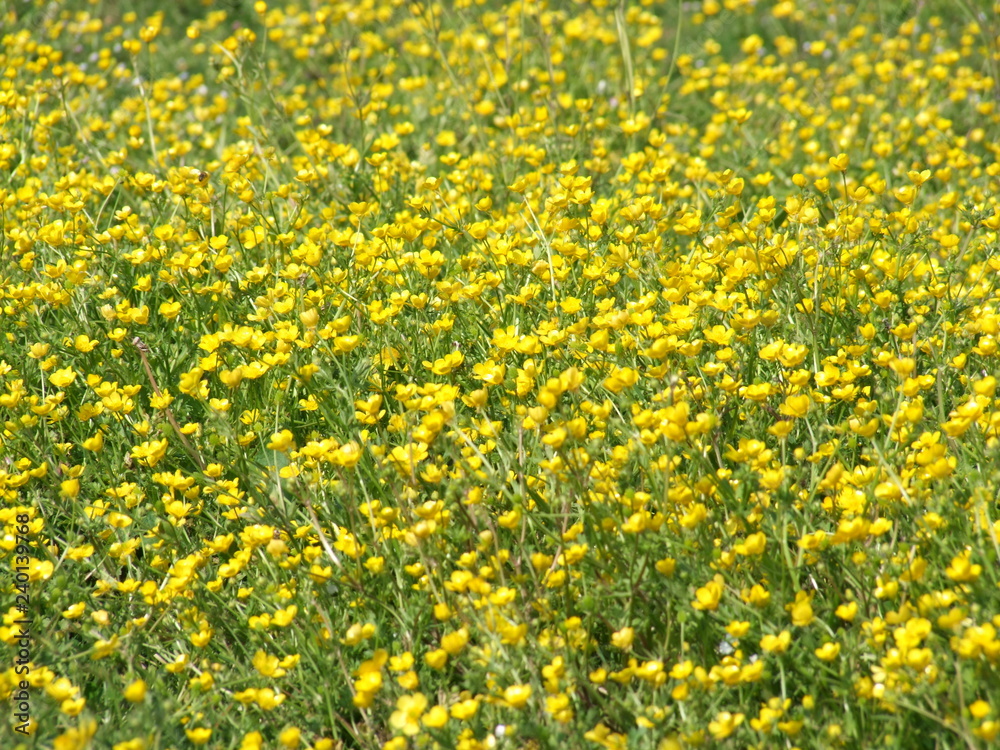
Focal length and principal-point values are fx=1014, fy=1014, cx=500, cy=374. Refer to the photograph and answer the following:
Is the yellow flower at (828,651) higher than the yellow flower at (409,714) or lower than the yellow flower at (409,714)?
higher

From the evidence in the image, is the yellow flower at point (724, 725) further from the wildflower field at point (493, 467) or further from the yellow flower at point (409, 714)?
the yellow flower at point (409, 714)

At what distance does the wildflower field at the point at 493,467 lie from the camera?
192cm

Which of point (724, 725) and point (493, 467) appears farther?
point (493, 467)

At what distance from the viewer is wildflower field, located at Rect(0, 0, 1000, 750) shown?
1.92m

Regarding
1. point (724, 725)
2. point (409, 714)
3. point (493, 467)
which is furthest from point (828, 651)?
point (493, 467)

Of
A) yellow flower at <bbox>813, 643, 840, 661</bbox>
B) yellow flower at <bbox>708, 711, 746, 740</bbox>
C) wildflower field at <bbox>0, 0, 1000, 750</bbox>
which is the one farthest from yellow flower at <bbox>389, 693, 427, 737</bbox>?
yellow flower at <bbox>813, 643, 840, 661</bbox>

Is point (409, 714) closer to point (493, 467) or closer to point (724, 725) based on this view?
point (724, 725)

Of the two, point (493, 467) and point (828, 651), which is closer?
point (828, 651)

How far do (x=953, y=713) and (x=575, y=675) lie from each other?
25.2 inches

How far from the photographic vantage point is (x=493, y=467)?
2490 millimetres

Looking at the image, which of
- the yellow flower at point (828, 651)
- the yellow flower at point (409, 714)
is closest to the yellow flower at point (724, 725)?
the yellow flower at point (828, 651)

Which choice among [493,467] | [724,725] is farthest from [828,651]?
[493,467]

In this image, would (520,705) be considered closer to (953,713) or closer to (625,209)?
(953,713)

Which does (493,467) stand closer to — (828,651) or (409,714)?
(409,714)
